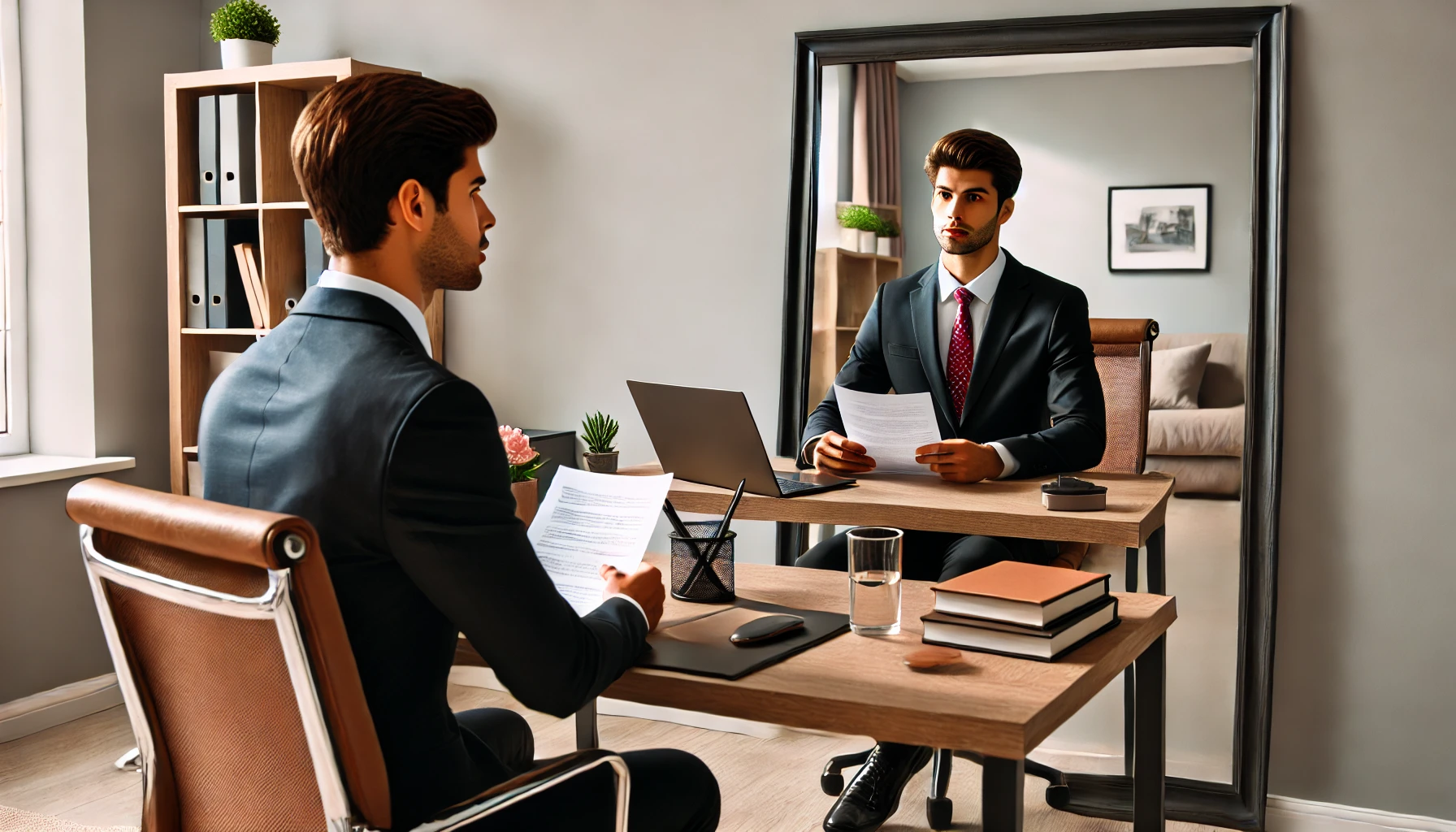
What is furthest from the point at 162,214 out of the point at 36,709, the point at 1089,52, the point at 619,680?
the point at 619,680

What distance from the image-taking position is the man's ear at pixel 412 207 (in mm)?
1313

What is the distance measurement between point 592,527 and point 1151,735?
2.55 feet

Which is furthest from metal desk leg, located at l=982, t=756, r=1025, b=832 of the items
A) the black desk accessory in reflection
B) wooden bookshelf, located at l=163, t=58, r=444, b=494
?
wooden bookshelf, located at l=163, t=58, r=444, b=494

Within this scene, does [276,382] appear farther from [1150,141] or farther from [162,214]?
[162,214]

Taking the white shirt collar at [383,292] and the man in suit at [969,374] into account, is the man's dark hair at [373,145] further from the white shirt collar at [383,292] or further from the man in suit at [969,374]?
the man in suit at [969,374]

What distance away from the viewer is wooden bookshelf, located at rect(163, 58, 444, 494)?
11.7 ft

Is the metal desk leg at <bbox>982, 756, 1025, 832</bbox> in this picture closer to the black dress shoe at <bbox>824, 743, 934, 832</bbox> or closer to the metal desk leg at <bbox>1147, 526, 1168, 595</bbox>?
the black dress shoe at <bbox>824, 743, 934, 832</bbox>

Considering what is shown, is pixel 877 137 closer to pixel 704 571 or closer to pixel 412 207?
pixel 704 571

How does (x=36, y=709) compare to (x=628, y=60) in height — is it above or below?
below

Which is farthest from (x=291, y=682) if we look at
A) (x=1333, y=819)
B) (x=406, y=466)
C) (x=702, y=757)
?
(x=1333, y=819)

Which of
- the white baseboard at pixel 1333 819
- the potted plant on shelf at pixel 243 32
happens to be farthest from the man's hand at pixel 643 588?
the potted plant on shelf at pixel 243 32

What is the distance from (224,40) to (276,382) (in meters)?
2.87

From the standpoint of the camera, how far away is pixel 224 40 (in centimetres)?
370

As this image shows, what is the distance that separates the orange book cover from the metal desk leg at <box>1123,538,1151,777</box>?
1.47 metres
